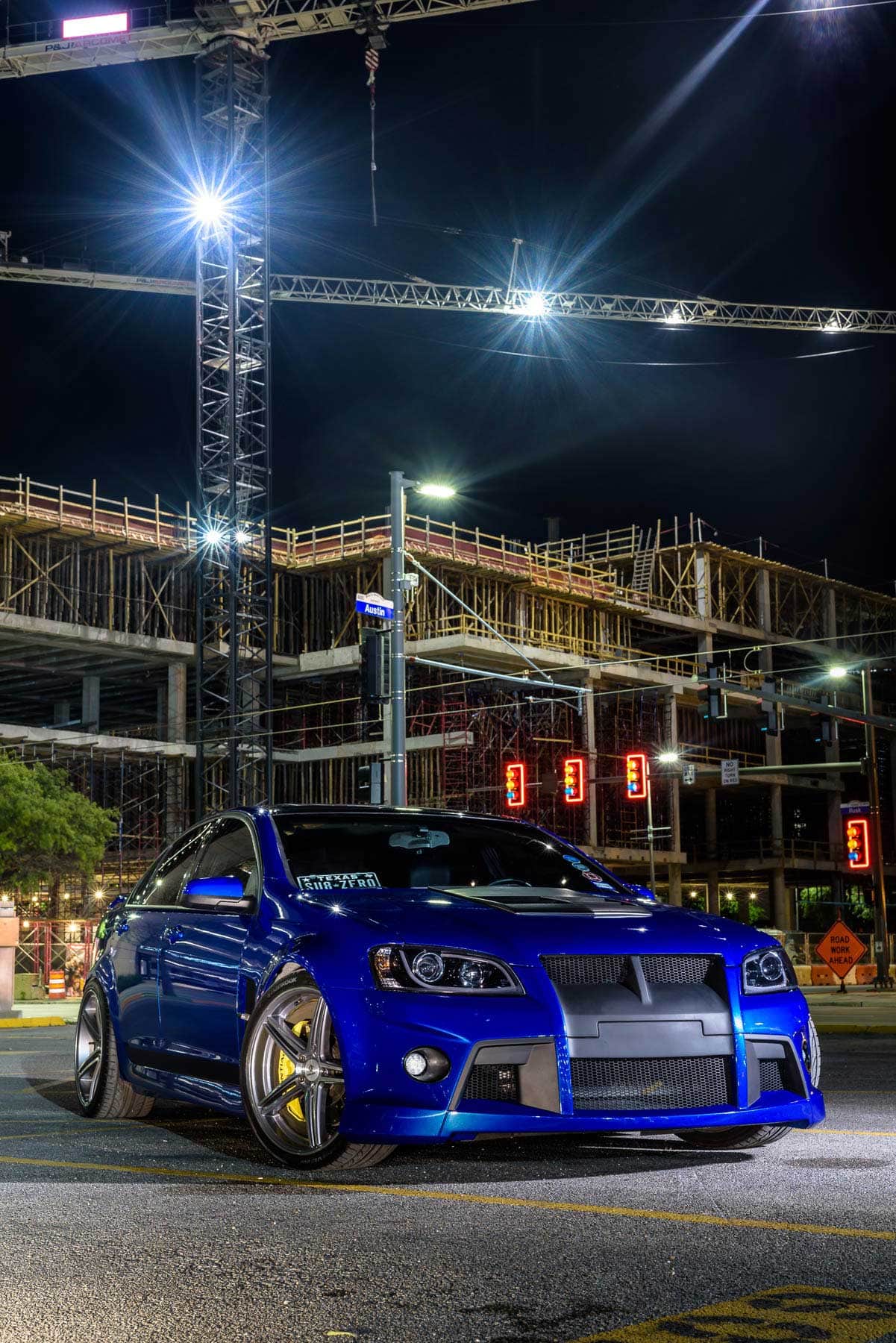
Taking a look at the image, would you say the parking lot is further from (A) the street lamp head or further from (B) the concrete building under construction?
(B) the concrete building under construction

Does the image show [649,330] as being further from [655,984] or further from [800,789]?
[655,984]

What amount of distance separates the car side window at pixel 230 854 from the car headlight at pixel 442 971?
1.40 metres

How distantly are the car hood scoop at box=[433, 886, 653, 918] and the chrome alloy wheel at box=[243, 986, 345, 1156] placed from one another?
0.84 meters

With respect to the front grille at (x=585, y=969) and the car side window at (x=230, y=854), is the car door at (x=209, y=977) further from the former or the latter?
the front grille at (x=585, y=969)

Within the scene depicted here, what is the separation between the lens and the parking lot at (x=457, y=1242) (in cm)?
416

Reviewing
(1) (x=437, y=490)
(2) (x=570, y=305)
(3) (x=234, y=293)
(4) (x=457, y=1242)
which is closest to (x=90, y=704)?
(3) (x=234, y=293)

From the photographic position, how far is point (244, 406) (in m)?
52.1

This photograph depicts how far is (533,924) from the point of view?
21.1 ft

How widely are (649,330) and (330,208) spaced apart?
646 inches

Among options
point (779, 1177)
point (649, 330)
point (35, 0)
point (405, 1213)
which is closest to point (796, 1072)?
point (779, 1177)

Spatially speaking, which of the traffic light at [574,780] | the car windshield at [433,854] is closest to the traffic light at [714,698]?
the traffic light at [574,780]

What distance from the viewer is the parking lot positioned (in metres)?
4.16

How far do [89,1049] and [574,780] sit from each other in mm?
36618

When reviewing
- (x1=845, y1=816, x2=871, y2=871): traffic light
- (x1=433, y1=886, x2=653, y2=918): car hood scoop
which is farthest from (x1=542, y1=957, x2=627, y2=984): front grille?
(x1=845, y1=816, x2=871, y2=871): traffic light
